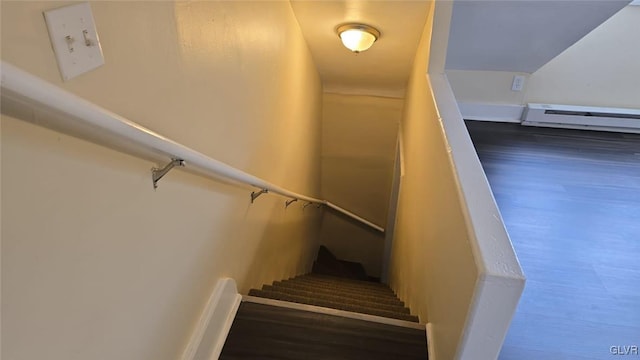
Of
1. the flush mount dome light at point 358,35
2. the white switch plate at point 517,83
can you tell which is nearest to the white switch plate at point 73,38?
the flush mount dome light at point 358,35

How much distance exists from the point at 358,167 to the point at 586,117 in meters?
2.52

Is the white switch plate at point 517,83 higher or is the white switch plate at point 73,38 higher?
the white switch plate at point 517,83

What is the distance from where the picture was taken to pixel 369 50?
120 inches

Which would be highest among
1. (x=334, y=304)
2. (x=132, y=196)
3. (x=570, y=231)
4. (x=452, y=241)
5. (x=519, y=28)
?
(x=519, y=28)

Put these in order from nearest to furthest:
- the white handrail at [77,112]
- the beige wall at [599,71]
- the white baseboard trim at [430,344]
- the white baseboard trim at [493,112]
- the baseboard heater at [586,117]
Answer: the white handrail at [77,112] → the white baseboard trim at [430,344] → the beige wall at [599,71] → the baseboard heater at [586,117] → the white baseboard trim at [493,112]

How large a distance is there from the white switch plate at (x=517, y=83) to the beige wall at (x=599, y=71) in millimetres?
87

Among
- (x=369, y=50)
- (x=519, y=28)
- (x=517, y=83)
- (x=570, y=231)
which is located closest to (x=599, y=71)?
(x=517, y=83)

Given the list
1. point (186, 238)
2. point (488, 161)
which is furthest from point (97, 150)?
point (488, 161)

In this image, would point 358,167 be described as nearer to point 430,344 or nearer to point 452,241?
point 430,344

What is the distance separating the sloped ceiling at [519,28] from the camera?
7.13ft

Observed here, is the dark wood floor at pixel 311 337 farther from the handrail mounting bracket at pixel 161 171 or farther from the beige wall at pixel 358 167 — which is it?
the beige wall at pixel 358 167

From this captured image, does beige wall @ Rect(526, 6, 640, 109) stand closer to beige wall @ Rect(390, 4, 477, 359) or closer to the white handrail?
beige wall @ Rect(390, 4, 477, 359)

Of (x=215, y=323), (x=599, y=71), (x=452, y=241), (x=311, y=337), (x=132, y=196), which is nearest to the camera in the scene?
(x=132, y=196)

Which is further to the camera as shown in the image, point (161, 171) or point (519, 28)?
point (519, 28)
